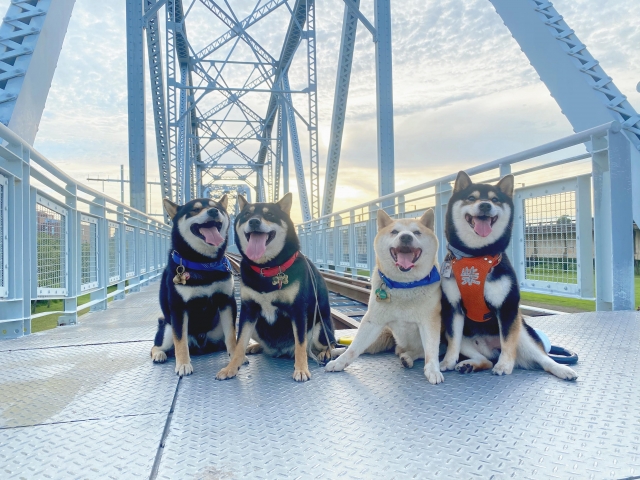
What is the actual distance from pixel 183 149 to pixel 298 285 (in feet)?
56.2

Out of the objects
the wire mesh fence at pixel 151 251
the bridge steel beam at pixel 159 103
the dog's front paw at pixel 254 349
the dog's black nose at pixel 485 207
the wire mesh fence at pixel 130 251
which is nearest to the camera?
the dog's black nose at pixel 485 207

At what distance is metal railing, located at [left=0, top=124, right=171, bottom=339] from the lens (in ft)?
8.42

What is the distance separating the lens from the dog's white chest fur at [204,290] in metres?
1.90

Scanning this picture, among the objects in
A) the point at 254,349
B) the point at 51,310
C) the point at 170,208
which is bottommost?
the point at 51,310

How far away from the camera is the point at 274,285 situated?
6.07ft

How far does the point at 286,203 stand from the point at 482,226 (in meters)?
0.95

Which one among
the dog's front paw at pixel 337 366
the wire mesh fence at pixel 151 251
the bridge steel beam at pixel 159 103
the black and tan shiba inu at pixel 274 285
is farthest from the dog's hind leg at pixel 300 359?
the bridge steel beam at pixel 159 103

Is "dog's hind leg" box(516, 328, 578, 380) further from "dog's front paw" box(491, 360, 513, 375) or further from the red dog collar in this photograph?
the red dog collar

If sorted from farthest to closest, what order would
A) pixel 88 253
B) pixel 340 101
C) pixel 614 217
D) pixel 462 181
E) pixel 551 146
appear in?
1. pixel 340 101
2. pixel 88 253
3. pixel 551 146
4. pixel 614 217
5. pixel 462 181

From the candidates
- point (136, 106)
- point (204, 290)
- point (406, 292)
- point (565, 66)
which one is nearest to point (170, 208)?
point (204, 290)

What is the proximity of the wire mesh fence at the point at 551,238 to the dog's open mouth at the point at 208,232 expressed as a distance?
2.34 m

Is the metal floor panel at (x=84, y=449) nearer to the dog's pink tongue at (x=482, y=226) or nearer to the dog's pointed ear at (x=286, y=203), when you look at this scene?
the dog's pointed ear at (x=286, y=203)

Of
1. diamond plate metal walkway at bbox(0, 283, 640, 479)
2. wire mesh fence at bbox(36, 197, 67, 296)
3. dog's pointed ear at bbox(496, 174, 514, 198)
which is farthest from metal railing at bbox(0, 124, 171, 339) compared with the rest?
dog's pointed ear at bbox(496, 174, 514, 198)

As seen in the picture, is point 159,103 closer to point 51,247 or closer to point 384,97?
point 384,97
